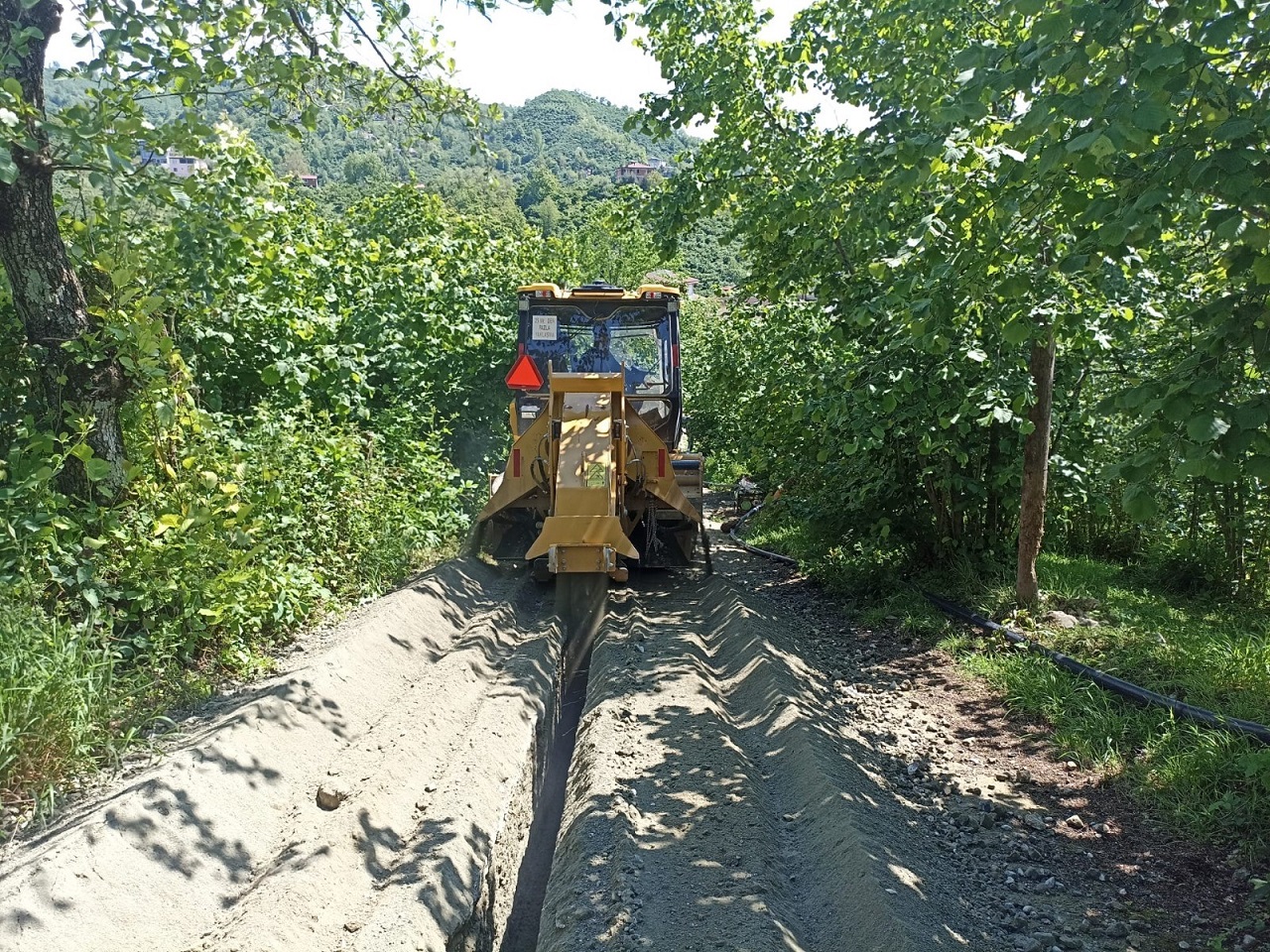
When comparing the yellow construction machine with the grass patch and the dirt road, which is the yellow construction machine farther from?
the grass patch

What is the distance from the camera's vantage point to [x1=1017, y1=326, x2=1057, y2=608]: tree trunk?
24.7ft

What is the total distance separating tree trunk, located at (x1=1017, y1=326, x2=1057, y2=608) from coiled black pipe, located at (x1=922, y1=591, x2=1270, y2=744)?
16.6 inches

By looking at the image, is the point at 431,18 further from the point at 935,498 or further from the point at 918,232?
the point at 935,498

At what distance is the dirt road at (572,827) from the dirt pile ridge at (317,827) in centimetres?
1

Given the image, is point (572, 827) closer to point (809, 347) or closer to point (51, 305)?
point (51, 305)

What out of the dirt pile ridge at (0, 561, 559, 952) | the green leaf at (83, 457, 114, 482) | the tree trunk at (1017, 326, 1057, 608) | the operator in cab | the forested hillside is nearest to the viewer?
the forested hillside

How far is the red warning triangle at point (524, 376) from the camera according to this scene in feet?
35.7

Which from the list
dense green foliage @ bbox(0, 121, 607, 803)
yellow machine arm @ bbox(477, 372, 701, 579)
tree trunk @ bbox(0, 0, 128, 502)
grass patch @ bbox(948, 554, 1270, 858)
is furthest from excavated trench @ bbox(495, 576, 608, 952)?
tree trunk @ bbox(0, 0, 128, 502)

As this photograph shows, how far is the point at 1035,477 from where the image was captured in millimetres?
7742

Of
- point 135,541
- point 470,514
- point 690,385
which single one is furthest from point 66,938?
point 690,385

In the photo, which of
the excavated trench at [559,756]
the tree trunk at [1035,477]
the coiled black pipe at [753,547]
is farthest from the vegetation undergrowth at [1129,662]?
the excavated trench at [559,756]

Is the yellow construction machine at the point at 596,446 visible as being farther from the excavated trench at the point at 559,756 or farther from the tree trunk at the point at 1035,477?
the tree trunk at the point at 1035,477

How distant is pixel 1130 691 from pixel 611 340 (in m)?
6.73

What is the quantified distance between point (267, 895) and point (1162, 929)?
3.74 metres
